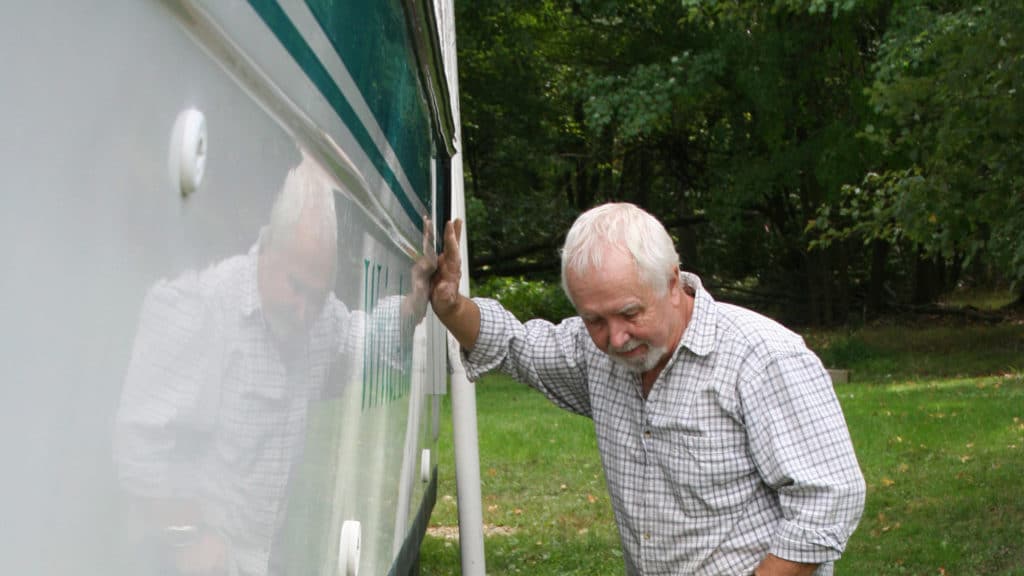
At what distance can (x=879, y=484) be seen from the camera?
917cm

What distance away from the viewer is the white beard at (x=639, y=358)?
2902mm

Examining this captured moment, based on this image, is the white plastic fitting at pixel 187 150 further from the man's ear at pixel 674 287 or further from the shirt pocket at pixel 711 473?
the shirt pocket at pixel 711 473

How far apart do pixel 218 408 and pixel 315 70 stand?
57 centimetres

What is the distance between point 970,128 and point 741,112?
39.7 feet

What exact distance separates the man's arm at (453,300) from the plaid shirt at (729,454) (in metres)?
0.46

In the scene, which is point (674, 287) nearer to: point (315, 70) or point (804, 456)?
point (804, 456)

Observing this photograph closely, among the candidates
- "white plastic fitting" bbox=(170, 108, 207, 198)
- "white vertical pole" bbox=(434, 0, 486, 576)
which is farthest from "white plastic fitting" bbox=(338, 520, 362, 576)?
"white vertical pole" bbox=(434, 0, 486, 576)

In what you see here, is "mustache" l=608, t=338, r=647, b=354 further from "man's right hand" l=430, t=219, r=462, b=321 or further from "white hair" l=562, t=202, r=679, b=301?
"man's right hand" l=430, t=219, r=462, b=321

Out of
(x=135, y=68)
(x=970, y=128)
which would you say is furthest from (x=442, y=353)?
(x=970, y=128)

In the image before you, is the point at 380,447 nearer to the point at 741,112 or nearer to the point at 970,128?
the point at 970,128

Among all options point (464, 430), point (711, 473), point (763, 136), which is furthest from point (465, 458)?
point (763, 136)

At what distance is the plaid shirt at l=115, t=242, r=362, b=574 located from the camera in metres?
1.06

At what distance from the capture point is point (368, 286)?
2445 mm

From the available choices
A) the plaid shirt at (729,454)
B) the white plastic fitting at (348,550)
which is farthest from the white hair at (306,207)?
the plaid shirt at (729,454)
